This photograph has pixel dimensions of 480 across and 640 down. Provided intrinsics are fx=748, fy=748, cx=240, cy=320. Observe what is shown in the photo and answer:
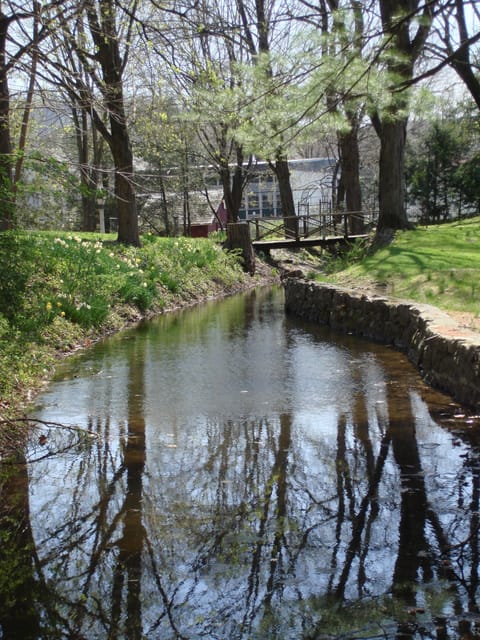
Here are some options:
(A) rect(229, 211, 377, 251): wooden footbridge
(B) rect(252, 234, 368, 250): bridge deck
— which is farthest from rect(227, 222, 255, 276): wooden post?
(B) rect(252, 234, 368, 250): bridge deck

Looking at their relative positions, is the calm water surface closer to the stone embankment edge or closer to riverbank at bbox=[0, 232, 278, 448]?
the stone embankment edge

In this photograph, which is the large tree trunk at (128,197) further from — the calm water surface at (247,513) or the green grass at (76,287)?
the calm water surface at (247,513)

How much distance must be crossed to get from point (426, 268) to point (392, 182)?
5.17m

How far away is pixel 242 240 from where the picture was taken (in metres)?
22.5

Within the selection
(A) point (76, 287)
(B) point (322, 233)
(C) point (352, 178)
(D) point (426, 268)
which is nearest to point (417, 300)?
(D) point (426, 268)

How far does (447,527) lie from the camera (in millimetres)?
4188

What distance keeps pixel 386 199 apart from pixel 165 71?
960 centimetres

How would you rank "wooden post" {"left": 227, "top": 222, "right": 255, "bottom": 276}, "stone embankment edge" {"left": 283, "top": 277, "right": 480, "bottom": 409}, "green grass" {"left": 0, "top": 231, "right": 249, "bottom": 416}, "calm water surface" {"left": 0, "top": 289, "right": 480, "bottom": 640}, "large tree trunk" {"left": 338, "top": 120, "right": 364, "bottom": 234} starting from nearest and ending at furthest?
"calm water surface" {"left": 0, "top": 289, "right": 480, "bottom": 640} → "stone embankment edge" {"left": 283, "top": 277, "right": 480, "bottom": 409} → "green grass" {"left": 0, "top": 231, "right": 249, "bottom": 416} → "wooden post" {"left": 227, "top": 222, "right": 255, "bottom": 276} → "large tree trunk" {"left": 338, "top": 120, "right": 364, "bottom": 234}

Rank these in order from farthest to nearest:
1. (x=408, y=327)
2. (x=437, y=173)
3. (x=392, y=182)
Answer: (x=437, y=173) < (x=392, y=182) < (x=408, y=327)

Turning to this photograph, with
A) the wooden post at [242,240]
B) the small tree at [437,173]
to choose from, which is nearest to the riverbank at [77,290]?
the wooden post at [242,240]

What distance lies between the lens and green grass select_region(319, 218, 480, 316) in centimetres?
1102

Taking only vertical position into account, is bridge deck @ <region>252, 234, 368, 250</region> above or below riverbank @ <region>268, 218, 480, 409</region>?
above

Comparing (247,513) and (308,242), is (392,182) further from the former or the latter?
(247,513)

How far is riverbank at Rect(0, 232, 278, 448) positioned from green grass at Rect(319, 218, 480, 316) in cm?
357
